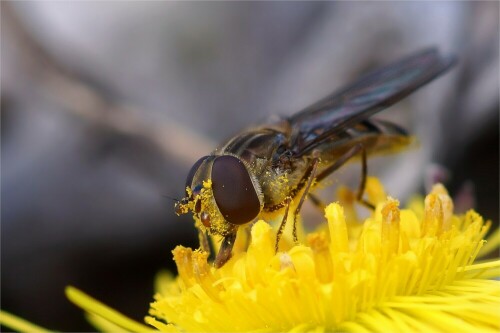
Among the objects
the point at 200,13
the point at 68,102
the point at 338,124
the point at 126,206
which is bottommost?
the point at 338,124

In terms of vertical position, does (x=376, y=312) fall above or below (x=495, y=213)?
below

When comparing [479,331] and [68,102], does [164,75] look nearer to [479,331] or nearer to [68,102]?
[68,102]

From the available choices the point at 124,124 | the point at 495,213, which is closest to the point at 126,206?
the point at 124,124

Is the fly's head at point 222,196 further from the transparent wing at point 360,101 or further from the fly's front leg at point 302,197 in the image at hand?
the transparent wing at point 360,101

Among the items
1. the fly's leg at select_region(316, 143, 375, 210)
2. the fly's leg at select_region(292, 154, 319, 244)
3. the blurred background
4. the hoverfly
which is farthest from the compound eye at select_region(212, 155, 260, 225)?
Answer: the blurred background

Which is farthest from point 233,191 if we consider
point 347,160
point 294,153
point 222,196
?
point 347,160

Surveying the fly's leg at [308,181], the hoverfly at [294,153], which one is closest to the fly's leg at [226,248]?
the hoverfly at [294,153]

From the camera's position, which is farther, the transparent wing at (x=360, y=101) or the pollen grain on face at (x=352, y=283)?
the transparent wing at (x=360, y=101)
